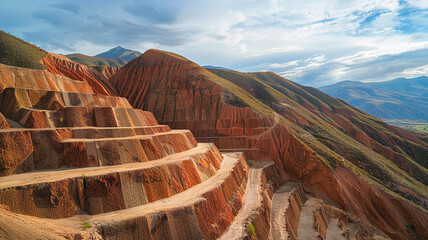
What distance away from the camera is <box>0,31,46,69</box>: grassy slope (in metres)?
27.0

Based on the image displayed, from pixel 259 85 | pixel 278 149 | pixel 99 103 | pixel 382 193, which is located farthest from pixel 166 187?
pixel 259 85

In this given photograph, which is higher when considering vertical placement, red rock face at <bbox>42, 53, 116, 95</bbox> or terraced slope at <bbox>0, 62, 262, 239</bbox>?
red rock face at <bbox>42, 53, 116, 95</bbox>

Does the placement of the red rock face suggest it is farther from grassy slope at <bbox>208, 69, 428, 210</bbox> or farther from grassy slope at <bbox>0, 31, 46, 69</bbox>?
grassy slope at <bbox>208, 69, 428, 210</bbox>

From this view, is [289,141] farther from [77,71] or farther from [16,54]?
[77,71]

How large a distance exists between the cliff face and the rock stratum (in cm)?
22

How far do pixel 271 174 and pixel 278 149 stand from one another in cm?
692

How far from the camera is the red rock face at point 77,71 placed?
3430 cm

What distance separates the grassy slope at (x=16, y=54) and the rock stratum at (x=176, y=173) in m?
2.12

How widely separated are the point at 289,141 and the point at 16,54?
41073mm

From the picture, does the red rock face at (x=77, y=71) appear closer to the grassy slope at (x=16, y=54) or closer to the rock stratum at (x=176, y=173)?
the rock stratum at (x=176, y=173)

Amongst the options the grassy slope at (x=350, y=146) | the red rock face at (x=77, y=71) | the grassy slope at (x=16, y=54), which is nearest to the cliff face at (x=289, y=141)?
the grassy slope at (x=350, y=146)

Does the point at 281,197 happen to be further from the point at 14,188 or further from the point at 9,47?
the point at 9,47

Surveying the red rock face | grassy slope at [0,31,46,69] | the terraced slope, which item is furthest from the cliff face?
grassy slope at [0,31,46,69]

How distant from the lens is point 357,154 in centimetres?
4325
